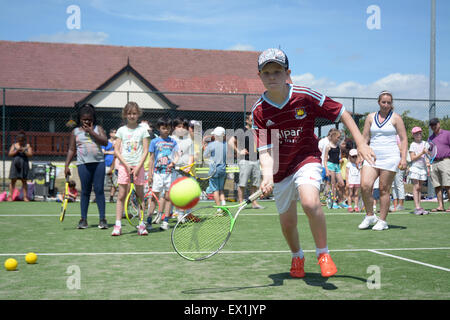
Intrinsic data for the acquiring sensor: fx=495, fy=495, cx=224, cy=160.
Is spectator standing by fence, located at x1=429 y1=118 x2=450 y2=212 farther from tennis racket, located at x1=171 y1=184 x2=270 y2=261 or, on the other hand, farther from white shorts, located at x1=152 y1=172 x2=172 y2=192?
tennis racket, located at x1=171 y1=184 x2=270 y2=261

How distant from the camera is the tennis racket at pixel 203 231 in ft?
14.5

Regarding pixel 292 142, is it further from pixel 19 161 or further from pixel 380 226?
pixel 19 161

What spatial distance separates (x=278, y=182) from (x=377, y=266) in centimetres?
153

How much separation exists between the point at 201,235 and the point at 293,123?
137 centimetres

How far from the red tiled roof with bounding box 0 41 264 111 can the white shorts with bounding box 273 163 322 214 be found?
2543 centimetres

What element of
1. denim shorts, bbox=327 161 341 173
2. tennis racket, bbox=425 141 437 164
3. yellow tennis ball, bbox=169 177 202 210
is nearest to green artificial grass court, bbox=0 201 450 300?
yellow tennis ball, bbox=169 177 202 210

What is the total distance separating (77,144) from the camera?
847 centimetres

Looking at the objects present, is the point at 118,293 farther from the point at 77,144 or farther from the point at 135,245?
the point at 77,144

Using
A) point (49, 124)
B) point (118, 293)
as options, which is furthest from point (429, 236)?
point (49, 124)

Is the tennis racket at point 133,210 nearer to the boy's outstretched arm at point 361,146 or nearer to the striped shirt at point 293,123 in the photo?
the striped shirt at point 293,123

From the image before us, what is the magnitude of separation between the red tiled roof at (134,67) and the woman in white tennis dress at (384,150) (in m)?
21.8

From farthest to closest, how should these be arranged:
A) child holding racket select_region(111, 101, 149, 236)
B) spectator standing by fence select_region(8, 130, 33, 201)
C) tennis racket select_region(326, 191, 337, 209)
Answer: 1. spectator standing by fence select_region(8, 130, 33, 201)
2. tennis racket select_region(326, 191, 337, 209)
3. child holding racket select_region(111, 101, 149, 236)

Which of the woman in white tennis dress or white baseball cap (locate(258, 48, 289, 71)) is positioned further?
the woman in white tennis dress

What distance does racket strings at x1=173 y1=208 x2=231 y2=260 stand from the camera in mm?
4457
